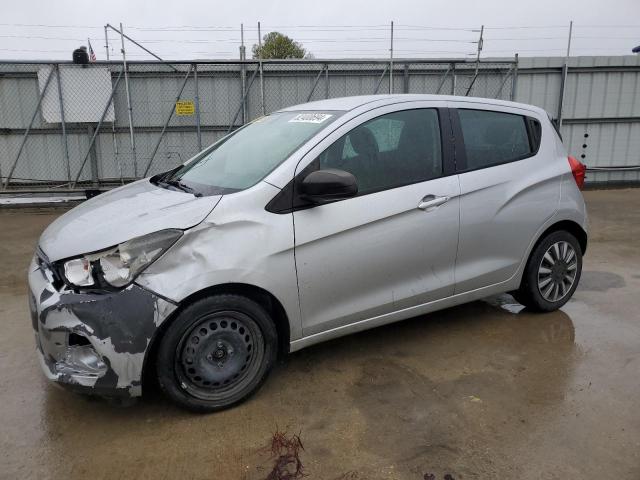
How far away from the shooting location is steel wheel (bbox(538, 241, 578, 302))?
4016mm

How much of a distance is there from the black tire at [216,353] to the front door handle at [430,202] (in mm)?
1206

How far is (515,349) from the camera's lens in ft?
11.9

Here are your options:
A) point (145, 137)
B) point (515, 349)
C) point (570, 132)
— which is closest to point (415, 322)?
point (515, 349)

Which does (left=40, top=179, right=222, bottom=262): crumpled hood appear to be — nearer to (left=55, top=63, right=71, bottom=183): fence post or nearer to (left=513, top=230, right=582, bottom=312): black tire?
(left=513, top=230, right=582, bottom=312): black tire

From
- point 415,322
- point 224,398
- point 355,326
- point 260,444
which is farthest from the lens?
point 415,322

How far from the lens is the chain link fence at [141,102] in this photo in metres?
9.62

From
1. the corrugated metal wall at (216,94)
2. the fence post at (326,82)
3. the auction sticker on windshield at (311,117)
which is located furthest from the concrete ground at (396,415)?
the fence post at (326,82)

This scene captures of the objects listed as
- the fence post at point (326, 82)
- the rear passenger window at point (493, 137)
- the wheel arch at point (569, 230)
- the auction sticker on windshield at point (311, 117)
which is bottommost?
the wheel arch at point (569, 230)

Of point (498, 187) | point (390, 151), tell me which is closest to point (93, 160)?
point (390, 151)

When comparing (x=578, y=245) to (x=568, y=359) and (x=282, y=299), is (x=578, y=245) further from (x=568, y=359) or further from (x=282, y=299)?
(x=282, y=299)

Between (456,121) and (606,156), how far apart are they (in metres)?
10.1

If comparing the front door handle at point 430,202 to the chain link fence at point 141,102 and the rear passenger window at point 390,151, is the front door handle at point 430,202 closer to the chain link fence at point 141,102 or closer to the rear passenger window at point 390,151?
the rear passenger window at point 390,151

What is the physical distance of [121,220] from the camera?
2.76m

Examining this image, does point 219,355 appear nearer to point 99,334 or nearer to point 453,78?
point 99,334
